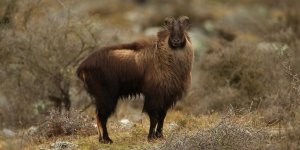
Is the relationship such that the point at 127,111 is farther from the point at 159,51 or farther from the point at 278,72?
the point at 159,51

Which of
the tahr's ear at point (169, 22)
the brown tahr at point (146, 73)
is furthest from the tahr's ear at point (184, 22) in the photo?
the tahr's ear at point (169, 22)

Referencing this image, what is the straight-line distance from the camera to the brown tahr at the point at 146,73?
46.4 ft

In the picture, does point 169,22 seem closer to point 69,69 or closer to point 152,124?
point 152,124

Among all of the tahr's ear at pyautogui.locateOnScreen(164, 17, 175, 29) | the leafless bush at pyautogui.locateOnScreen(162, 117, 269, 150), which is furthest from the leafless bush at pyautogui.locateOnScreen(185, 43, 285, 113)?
the leafless bush at pyautogui.locateOnScreen(162, 117, 269, 150)

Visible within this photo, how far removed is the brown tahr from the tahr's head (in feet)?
0.06

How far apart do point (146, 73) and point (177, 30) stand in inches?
40.6

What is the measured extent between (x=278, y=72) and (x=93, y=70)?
691cm

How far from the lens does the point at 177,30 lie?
13820mm

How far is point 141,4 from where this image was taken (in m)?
52.2

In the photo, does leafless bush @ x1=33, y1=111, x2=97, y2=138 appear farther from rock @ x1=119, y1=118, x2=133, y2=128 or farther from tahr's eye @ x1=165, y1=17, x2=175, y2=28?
tahr's eye @ x1=165, y1=17, x2=175, y2=28

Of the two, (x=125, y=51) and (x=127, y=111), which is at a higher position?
(x=125, y=51)

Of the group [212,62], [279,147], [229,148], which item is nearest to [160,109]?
[229,148]

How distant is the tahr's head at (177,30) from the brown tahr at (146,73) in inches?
0.8

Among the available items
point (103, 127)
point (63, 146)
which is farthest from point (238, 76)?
point (63, 146)
